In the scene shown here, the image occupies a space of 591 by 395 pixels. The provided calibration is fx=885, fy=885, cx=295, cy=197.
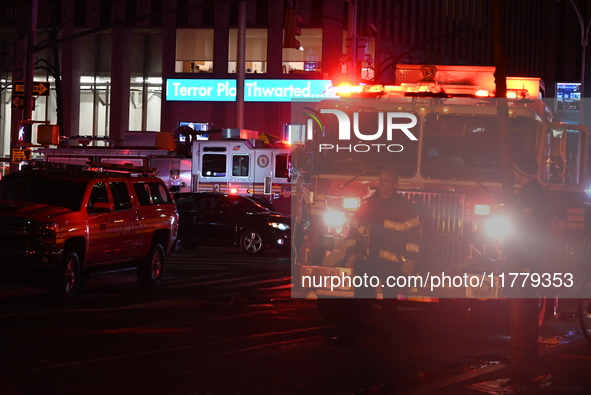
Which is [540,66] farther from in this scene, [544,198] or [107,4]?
[544,198]

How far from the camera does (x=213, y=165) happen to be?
92.0 ft

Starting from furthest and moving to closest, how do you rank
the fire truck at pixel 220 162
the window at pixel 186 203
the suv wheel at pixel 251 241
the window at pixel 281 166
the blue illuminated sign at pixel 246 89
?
the blue illuminated sign at pixel 246 89 → the fire truck at pixel 220 162 → the window at pixel 281 166 → the window at pixel 186 203 → the suv wheel at pixel 251 241

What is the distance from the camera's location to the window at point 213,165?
2794cm

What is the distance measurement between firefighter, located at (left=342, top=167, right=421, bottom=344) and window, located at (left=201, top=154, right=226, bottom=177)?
17.8 metres

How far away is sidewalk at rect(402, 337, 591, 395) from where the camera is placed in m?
7.59

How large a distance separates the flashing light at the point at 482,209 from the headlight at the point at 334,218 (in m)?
A: 1.58

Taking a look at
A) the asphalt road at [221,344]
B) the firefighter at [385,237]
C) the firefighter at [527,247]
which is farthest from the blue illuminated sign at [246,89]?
the firefighter at [385,237]

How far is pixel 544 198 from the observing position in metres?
10.2

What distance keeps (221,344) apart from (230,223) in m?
13.7

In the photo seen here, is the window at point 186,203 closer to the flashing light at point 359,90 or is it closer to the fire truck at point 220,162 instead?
the fire truck at point 220,162

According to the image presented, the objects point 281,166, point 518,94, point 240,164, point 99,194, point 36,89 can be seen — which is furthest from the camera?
point 240,164

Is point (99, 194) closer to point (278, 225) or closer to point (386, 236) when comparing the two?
point (386, 236)

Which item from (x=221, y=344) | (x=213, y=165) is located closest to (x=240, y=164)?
(x=213, y=165)

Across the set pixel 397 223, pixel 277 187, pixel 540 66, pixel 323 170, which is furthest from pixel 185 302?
pixel 540 66
